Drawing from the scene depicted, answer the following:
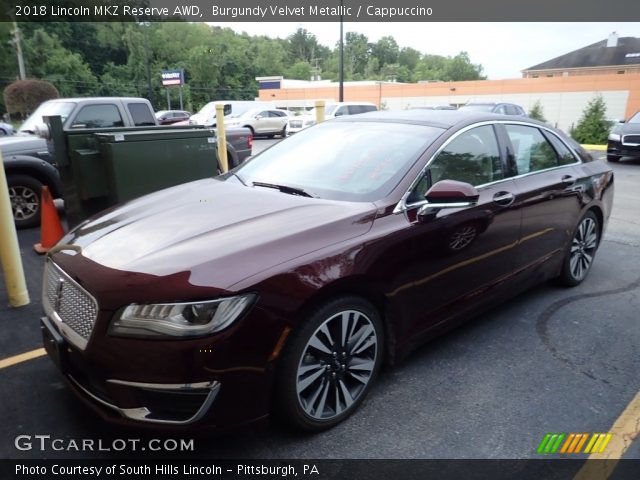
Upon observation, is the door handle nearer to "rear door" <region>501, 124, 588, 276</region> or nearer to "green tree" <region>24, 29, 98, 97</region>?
"rear door" <region>501, 124, 588, 276</region>

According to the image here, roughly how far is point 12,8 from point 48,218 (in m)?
3.80

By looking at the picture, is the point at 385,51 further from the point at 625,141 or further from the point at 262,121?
the point at 625,141

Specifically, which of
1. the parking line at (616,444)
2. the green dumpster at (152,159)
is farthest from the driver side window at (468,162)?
the green dumpster at (152,159)

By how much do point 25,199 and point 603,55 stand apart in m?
64.4

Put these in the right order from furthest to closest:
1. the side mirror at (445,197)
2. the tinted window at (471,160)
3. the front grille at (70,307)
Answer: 1. the tinted window at (471,160)
2. the side mirror at (445,197)
3. the front grille at (70,307)

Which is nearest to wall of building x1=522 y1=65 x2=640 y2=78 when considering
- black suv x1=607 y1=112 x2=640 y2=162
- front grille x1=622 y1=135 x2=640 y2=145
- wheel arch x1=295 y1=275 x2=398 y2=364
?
black suv x1=607 y1=112 x2=640 y2=162

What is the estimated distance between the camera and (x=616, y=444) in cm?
253

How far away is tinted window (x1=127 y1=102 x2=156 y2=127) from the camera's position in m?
8.32

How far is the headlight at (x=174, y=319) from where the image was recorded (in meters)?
2.05

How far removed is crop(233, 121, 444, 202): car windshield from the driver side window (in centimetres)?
13

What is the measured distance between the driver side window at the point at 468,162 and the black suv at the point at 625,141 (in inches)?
499

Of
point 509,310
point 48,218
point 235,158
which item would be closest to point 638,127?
point 235,158

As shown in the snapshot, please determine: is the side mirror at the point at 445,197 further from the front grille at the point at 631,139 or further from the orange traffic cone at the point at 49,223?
the front grille at the point at 631,139

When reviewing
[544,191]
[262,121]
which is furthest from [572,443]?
[262,121]
